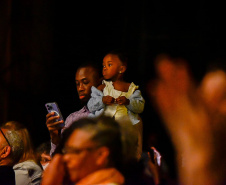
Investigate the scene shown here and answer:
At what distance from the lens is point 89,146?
3064 mm

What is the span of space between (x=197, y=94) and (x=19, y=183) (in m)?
3.11

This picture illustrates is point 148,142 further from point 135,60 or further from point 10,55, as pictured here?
point 10,55

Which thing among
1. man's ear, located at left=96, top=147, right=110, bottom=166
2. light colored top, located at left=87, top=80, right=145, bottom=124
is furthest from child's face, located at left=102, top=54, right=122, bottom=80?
man's ear, located at left=96, top=147, right=110, bottom=166

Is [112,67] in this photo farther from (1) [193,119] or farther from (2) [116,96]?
(1) [193,119]

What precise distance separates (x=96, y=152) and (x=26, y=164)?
92.9 inches

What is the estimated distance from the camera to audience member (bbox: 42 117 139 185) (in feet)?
10.0

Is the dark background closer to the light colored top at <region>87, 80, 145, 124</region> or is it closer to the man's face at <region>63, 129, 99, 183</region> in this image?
the light colored top at <region>87, 80, 145, 124</region>

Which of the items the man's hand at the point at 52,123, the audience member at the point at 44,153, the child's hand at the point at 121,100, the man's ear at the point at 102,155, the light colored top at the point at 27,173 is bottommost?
the audience member at the point at 44,153

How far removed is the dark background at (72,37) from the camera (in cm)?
827

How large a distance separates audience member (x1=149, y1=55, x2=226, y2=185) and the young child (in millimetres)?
2253

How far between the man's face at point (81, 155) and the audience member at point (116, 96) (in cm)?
166

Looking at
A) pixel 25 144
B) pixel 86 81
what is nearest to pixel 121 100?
pixel 86 81

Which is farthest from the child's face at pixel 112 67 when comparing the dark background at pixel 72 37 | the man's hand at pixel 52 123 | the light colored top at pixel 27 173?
the dark background at pixel 72 37

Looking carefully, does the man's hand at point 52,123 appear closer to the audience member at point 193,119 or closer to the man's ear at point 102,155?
the man's ear at point 102,155
